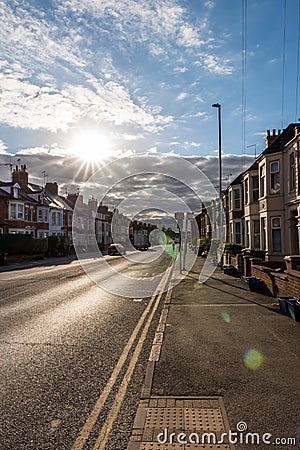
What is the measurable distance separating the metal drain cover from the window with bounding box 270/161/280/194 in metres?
19.1

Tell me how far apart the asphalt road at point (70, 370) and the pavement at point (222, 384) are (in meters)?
0.33

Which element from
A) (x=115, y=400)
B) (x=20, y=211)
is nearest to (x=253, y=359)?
(x=115, y=400)

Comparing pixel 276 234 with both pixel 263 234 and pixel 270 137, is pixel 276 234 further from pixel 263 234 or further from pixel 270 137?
pixel 270 137

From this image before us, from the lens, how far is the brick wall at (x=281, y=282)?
1190 cm

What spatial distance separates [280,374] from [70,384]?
3.21 meters

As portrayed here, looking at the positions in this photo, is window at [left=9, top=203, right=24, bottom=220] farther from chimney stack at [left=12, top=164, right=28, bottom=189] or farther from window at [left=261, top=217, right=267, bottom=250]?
window at [left=261, top=217, right=267, bottom=250]

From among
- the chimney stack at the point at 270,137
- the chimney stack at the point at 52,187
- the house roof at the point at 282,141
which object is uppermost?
the chimney stack at the point at 52,187

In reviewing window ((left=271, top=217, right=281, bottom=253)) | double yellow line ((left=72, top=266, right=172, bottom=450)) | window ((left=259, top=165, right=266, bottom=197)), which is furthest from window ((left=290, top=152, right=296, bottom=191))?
double yellow line ((left=72, top=266, right=172, bottom=450))

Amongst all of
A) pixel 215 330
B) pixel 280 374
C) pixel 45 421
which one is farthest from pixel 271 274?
pixel 45 421

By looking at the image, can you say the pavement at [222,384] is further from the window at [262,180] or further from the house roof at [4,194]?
the house roof at [4,194]

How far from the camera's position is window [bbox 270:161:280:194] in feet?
74.8

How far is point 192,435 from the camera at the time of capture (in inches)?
174

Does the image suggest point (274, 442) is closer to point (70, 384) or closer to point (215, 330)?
point (70, 384)

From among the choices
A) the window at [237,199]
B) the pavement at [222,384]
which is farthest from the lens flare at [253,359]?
the window at [237,199]
